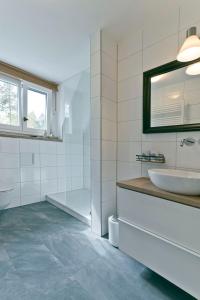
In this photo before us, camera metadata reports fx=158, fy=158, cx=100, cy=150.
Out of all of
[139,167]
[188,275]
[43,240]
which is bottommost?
[43,240]

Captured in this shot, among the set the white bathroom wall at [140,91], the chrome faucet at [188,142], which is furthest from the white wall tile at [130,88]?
the chrome faucet at [188,142]

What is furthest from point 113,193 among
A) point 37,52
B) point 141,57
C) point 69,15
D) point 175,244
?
point 37,52

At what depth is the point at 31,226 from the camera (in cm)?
185

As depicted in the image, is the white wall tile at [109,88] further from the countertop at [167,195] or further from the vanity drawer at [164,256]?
the vanity drawer at [164,256]

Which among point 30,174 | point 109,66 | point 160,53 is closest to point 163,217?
point 160,53

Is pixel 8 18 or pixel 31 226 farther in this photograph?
pixel 31 226

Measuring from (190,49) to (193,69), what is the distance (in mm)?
197

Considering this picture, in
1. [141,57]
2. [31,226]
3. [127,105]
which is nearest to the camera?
[141,57]

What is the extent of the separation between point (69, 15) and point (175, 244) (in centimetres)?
202

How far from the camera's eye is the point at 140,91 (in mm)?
1613

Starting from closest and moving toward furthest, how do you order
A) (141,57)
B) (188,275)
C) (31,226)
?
(188,275) < (141,57) < (31,226)

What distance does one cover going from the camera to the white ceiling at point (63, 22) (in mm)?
1359

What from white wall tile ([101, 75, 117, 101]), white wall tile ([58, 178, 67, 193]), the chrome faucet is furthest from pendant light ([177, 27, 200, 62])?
white wall tile ([58, 178, 67, 193])

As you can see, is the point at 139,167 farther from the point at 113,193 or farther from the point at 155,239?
the point at 155,239
